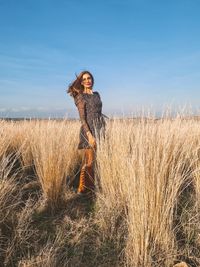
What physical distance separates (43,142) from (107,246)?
5.08 ft

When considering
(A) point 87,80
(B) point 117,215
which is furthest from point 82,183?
(A) point 87,80

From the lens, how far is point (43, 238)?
107 inches

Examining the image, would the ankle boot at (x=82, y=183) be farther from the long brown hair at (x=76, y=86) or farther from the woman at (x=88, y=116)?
the long brown hair at (x=76, y=86)

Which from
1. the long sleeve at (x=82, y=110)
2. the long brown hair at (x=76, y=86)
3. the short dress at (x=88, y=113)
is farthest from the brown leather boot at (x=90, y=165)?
the long brown hair at (x=76, y=86)

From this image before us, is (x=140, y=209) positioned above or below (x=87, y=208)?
above

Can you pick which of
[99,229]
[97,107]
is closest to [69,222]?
[99,229]

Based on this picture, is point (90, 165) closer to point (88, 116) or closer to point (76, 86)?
point (88, 116)

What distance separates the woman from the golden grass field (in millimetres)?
571

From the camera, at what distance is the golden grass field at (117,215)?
2281 mm

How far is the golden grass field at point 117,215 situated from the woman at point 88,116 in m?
0.57

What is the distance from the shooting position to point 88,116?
173 inches

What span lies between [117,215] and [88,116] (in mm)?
1823

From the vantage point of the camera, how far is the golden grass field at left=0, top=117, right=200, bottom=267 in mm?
2281

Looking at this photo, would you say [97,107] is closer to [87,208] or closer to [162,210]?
[87,208]
